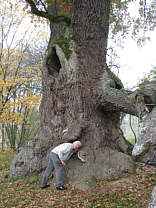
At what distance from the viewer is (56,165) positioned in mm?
5965

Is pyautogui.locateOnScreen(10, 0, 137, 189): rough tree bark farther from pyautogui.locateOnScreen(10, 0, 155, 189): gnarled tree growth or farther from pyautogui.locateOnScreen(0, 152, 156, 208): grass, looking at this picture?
pyautogui.locateOnScreen(0, 152, 156, 208): grass

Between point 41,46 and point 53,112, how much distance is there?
11.6 metres

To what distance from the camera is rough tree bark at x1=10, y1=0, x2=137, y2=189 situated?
6.56 m

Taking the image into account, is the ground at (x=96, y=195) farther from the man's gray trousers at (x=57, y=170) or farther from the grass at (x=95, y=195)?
the man's gray trousers at (x=57, y=170)

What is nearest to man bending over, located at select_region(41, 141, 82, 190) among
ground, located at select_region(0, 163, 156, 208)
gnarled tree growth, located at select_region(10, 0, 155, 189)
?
ground, located at select_region(0, 163, 156, 208)

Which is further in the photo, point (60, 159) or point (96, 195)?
point (60, 159)

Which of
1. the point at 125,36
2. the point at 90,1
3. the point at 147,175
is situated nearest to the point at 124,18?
the point at 125,36

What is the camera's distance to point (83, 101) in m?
6.93

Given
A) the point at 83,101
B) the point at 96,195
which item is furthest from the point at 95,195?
the point at 83,101

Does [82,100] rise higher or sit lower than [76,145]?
higher

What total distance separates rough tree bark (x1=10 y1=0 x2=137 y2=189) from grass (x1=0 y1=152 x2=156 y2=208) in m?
0.55

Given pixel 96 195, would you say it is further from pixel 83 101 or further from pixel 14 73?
pixel 14 73

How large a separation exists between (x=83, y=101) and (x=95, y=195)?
2918 millimetres

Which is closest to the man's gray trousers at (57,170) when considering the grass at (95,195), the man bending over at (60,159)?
the man bending over at (60,159)
